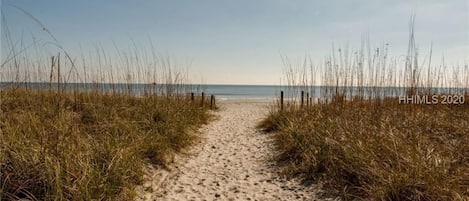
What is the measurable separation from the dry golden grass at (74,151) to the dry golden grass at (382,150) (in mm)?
1672

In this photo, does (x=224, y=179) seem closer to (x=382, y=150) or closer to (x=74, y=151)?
(x=74, y=151)

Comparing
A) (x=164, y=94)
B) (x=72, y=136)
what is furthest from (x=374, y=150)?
(x=164, y=94)

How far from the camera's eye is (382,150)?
3279mm

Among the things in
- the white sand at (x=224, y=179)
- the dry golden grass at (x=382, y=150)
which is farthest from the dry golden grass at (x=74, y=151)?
the dry golden grass at (x=382, y=150)

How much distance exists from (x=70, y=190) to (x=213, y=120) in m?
6.44

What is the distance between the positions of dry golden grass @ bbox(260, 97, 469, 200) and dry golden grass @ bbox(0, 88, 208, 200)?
1672 millimetres

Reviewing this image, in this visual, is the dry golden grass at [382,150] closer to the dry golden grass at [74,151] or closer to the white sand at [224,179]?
the white sand at [224,179]

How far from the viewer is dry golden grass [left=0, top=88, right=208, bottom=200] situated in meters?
2.34

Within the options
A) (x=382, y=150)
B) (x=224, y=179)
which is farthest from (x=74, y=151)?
(x=382, y=150)

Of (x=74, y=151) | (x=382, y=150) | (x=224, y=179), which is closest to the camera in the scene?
(x=74, y=151)

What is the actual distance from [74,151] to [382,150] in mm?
2928

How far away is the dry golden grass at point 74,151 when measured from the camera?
234cm

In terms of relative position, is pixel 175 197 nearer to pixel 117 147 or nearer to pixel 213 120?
pixel 117 147

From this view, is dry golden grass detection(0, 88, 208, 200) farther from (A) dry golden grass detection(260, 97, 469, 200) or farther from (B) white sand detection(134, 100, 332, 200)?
(A) dry golden grass detection(260, 97, 469, 200)
